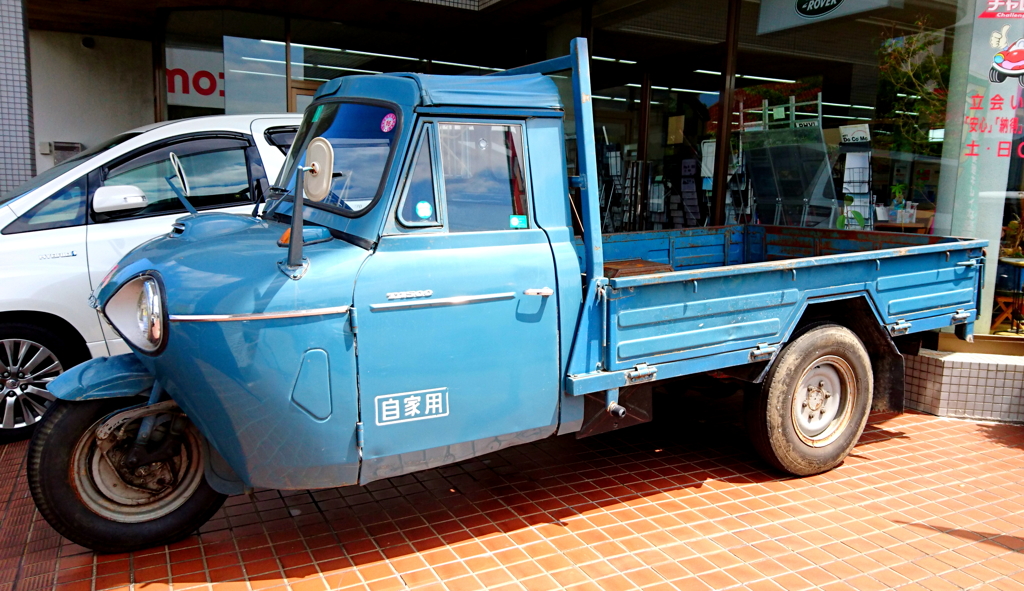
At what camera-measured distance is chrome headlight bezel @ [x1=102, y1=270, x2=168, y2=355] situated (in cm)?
328

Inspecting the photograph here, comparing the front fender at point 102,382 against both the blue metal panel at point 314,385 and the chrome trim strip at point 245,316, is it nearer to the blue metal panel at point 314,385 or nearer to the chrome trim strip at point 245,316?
the chrome trim strip at point 245,316

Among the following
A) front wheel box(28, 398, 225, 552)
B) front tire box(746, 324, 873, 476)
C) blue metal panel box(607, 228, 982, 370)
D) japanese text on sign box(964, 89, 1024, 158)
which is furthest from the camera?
japanese text on sign box(964, 89, 1024, 158)

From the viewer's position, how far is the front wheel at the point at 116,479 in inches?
137

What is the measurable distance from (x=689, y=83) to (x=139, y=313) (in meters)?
7.20

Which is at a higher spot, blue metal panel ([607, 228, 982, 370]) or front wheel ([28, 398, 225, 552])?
blue metal panel ([607, 228, 982, 370])

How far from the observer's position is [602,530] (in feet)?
13.2

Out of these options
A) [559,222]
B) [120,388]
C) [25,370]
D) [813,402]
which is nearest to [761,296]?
[813,402]

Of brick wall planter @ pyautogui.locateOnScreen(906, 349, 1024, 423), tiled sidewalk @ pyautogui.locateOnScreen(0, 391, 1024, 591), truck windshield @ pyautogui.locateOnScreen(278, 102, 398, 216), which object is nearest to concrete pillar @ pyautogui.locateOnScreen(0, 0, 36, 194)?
tiled sidewalk @ pyautogui.locateOnScreen(0, 391, 1024, 591)

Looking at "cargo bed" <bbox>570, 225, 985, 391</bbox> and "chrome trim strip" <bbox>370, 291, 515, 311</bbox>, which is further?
"cargo bed" <bbox>570, 225, 985, 391</bbox>

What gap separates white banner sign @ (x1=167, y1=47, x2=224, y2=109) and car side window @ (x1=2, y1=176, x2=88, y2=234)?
19.4ft

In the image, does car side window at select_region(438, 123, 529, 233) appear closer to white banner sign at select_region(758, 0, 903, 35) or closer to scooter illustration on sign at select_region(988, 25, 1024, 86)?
scooter illustration on sign at select_region(988, 25, 1024, 86)

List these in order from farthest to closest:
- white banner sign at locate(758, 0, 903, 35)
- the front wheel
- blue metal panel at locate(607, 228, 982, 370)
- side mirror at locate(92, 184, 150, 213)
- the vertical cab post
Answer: white banner sign at locate(758, 0, 903, 35)
side mirror at locate(92, 184, 150, 213)
blue metal panel at locate(607, 228, 982, 370)
the vertical cab post
the front wheel

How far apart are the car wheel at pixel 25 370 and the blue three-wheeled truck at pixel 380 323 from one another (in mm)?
1814

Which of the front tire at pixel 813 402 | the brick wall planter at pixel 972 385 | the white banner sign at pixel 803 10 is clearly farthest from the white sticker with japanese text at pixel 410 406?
→ the white banner sign at pixel 803 10
